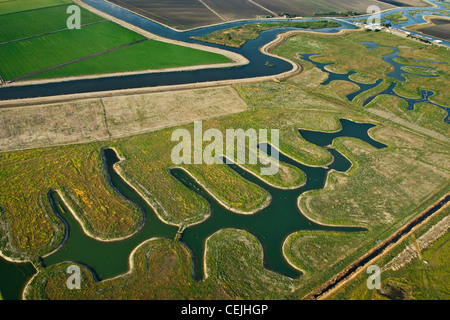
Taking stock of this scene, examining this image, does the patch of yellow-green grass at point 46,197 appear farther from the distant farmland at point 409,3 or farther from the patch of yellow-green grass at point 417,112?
the distant farmland at point 409,3

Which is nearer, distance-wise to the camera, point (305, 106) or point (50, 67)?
point (305, 106)

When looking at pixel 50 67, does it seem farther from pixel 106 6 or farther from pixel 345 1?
pixel 345 1

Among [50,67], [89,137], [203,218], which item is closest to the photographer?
[203,218]

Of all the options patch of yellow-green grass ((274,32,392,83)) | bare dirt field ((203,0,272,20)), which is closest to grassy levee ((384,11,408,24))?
patch of yellow-green grass ((274,32,392,83))

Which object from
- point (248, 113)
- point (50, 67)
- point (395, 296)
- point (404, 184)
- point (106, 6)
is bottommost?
point (395, 296)

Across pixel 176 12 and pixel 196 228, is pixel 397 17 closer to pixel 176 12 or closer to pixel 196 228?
pixel 176 12

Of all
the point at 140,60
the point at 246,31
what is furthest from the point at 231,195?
the point at 246,31

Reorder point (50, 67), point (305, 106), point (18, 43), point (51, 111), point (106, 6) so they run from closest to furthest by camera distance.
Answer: point (51, 111) → point (305, 106) → point (50, 67) → point (18, 43) → point (106, 6)
